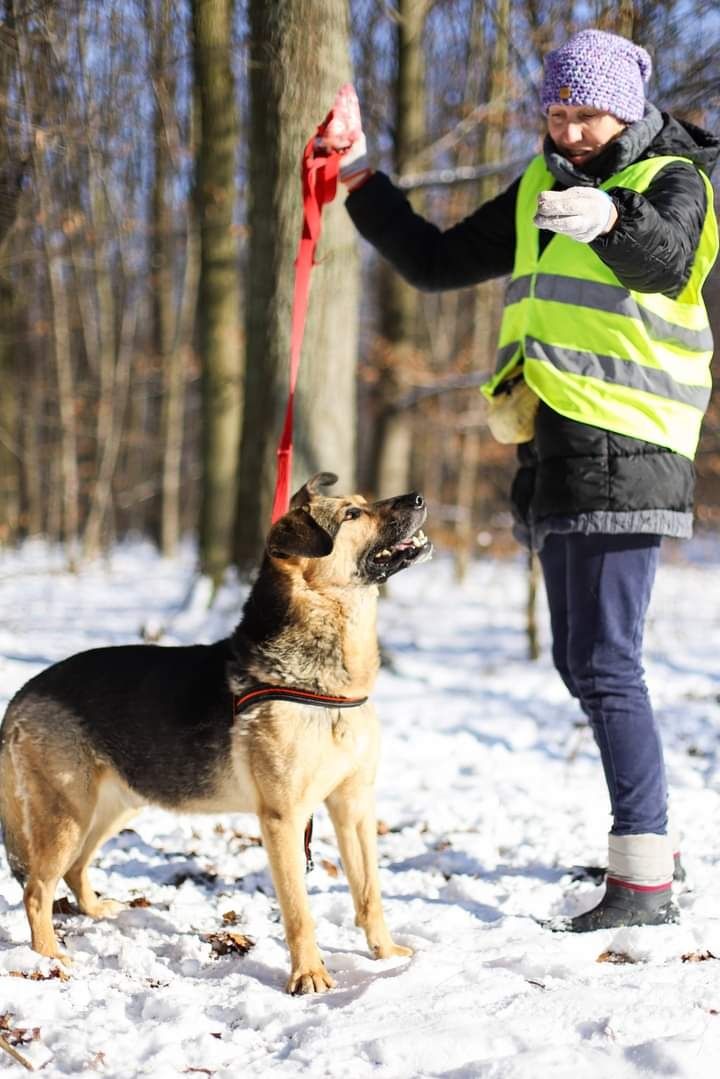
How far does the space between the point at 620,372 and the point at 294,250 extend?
3.84 metres

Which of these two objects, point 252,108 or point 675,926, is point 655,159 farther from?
point 252,108

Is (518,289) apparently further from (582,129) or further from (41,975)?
(41,975)

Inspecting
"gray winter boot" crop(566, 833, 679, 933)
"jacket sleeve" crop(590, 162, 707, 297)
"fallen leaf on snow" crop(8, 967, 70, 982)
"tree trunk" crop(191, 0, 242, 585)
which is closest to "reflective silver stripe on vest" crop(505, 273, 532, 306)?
"jacket sleeve" crop(590, 162, 707, 297)

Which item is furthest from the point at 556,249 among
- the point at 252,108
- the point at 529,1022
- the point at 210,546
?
the point at 210,546

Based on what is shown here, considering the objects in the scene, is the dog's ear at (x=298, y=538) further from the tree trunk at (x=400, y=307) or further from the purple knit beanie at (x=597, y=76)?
the tree trunk at (x=400, y=307)

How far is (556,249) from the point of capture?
3.21 m

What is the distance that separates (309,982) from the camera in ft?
9.45

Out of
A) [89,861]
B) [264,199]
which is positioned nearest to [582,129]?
[89,861]

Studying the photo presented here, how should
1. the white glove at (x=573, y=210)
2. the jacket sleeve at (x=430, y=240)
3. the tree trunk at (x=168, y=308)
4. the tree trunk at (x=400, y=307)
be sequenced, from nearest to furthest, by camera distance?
1. the white glove at (x=573, y=210)
2. the jacket sleeve at (x=430, y=240)
3. the tree trunk at (x=400, y=307)
4. the tree trunk at (x=168, y=308)

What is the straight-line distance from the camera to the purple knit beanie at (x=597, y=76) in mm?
3043

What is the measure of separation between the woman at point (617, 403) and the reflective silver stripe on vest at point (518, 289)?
0.01m

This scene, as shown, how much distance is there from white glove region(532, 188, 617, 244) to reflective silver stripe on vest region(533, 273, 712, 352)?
0.48m

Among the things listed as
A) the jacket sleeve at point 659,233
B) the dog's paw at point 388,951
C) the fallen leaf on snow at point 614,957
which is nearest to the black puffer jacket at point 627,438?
the jacket sleeve at point 659,233

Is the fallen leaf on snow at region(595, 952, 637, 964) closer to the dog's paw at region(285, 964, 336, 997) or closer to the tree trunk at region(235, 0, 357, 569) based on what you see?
the dog's paw at region(285, 964, 336, 997)
